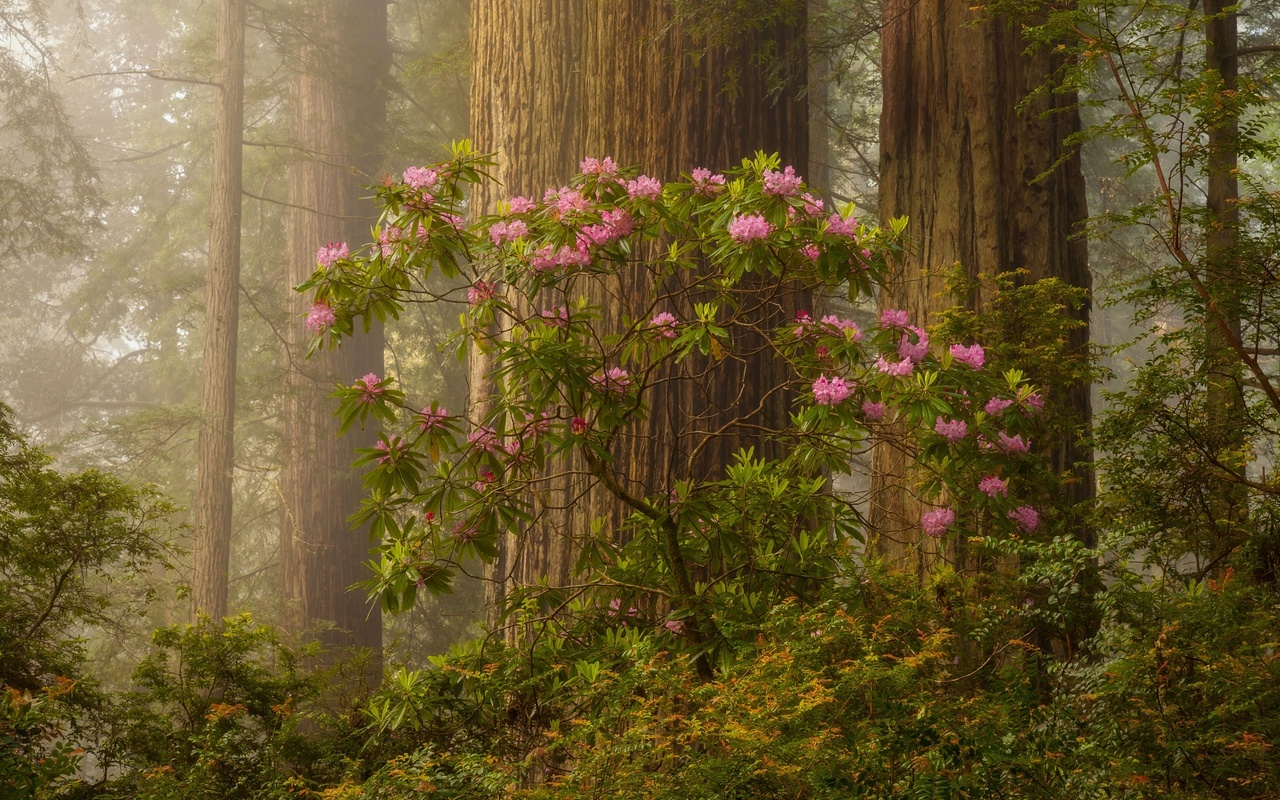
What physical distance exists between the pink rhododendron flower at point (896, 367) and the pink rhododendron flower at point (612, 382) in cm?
81

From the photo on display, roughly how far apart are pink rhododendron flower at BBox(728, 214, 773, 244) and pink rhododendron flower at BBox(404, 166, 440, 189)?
0.98 m

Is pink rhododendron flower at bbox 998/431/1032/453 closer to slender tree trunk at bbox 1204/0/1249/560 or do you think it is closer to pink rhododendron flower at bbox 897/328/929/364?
pink rhododendron flower at bbox 897/328/929/364

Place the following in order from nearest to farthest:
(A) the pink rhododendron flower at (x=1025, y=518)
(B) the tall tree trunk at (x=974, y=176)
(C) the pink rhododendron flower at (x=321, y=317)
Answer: (C) the pink rhododendron flower at (x=321, y=317) → (A) the pink rhododendron flower at (x=1025, y=518) → (B) the tall tree trunk at (x=974, y=176)

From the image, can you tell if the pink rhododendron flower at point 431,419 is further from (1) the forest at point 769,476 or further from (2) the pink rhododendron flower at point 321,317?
(2) the pink rhododendron flower at point 321,317

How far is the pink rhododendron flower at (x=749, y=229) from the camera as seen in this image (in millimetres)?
3064

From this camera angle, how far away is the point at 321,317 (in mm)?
3271

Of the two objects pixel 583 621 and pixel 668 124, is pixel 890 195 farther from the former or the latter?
pixel 583 621

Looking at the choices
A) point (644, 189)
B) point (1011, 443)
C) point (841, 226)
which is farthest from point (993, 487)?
point (644, 189)

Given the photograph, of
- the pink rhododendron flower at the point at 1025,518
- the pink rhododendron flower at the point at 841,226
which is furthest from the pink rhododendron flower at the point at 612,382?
the pink rhododendron flower at the point at 1025,518

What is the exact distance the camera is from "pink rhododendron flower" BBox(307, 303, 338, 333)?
3.27 metres

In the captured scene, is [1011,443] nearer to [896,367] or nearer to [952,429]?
[952,429]

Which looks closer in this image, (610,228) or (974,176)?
(610,228)

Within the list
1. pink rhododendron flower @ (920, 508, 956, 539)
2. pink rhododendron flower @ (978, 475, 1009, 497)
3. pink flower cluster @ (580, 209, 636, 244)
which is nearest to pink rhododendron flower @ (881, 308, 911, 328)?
pink rhododendron flower @ (978, 475, 1009, 497)

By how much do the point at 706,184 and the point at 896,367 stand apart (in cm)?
86
